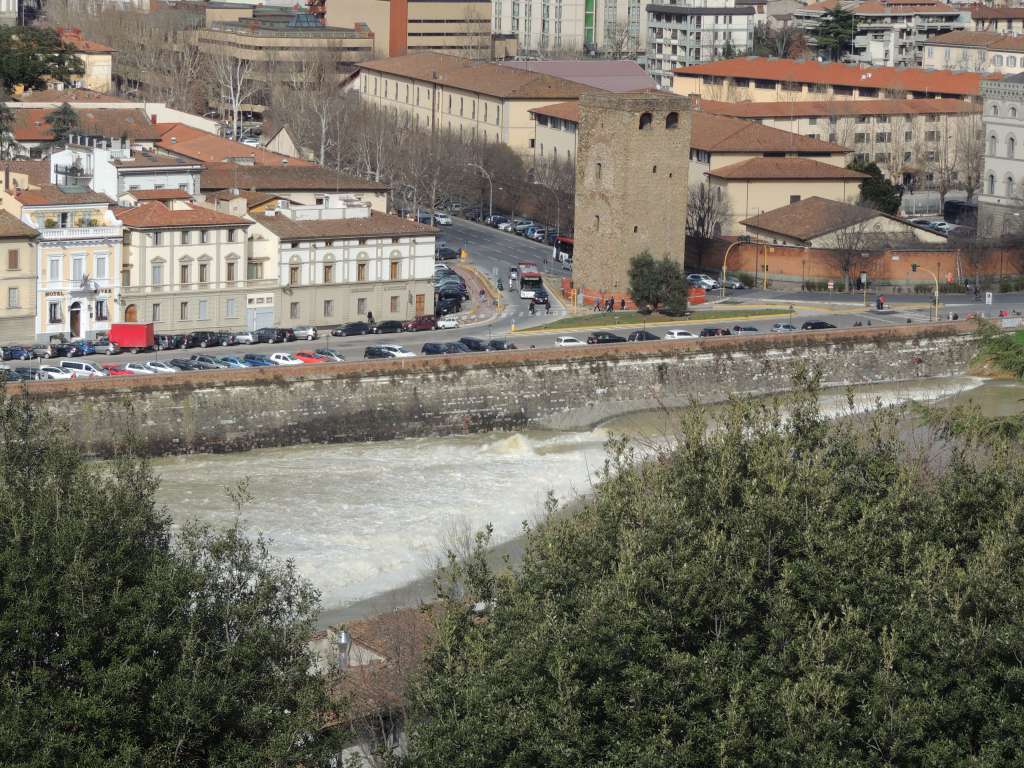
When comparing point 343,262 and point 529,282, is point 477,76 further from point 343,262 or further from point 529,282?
point 343,262

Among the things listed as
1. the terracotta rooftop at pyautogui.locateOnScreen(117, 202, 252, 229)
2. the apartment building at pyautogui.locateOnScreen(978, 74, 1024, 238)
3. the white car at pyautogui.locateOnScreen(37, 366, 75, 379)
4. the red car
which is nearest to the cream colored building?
the terracotta rooftop at pyautogui.locateOnScreen(117, 202, 252, 229)

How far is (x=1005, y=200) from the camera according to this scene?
67.5m

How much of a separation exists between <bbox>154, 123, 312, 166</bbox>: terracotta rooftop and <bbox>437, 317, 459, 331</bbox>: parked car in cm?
1043

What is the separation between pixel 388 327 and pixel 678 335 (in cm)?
634

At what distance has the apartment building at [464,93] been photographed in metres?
75.4

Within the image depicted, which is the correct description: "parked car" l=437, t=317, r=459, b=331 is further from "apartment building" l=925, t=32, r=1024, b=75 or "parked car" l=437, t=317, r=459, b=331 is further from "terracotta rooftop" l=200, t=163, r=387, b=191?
"apartment building" l=925, t=32, r=1024, b=75

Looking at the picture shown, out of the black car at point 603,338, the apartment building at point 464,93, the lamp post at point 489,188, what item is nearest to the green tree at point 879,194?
the apartment building at point 464,93

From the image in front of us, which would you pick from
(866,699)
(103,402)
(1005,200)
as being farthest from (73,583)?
(1005,200)

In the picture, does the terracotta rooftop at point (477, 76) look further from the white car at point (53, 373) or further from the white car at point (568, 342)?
the white car at point (53, 373)

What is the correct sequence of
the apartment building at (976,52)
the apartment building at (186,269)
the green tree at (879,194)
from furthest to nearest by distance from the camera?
1. the apartment building at (976,52)
2. the green tree at (879,194)
3. the apartment building at (186,269)

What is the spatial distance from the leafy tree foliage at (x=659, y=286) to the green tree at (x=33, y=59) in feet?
83.8

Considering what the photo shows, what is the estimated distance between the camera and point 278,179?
55.6 metres

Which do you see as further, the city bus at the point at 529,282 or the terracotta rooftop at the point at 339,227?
the city bus at the point at 529,282

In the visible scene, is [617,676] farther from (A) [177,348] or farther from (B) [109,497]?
(A) [177,348]
